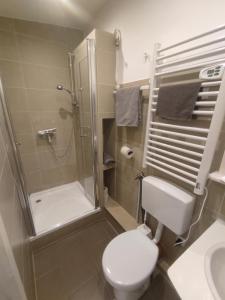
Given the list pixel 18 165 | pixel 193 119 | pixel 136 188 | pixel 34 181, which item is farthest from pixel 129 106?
pixel 34 181

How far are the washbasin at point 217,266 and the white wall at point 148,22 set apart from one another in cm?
119

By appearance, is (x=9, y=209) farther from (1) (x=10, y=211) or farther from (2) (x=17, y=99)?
(2) (x=17, y=99)

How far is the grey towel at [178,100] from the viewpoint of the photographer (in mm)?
904

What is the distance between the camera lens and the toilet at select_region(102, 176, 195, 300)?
98cm

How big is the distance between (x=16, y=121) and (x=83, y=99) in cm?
96

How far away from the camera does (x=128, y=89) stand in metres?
1.39

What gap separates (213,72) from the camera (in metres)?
0.78

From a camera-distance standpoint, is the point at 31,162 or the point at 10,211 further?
the point at 31,162

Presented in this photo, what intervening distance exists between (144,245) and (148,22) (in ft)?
5.90

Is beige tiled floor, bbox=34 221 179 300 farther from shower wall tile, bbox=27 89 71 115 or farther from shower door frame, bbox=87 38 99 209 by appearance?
shower wall tile, bbox=27 89 71 115

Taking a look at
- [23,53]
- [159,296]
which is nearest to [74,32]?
[23,53]

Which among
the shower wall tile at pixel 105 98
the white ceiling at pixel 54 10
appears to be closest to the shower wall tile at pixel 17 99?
the white ceiling at pixel 54 10

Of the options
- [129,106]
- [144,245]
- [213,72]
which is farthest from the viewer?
[129,106]

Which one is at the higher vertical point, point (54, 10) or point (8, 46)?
point (54, 10)
